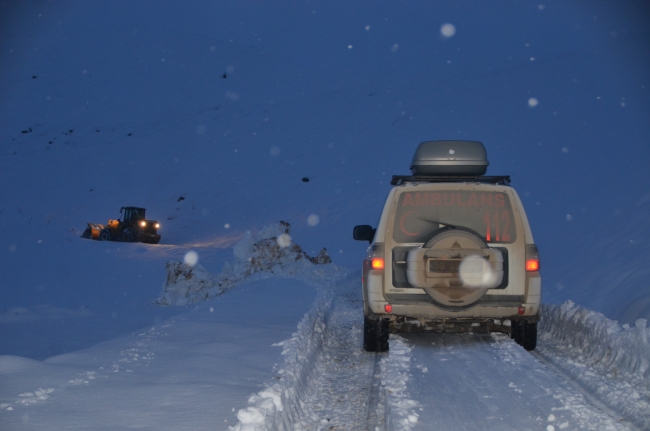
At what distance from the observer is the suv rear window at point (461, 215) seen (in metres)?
5.91

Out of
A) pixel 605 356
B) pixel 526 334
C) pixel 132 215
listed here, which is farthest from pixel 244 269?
pixel 132 215

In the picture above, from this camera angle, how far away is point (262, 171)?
4244 centimetres

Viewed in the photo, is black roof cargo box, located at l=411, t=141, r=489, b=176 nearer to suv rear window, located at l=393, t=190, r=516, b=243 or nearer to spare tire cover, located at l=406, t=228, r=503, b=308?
suv rear window, located at l=393, t=190, r=516, b=243

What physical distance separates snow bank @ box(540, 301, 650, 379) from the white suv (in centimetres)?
79

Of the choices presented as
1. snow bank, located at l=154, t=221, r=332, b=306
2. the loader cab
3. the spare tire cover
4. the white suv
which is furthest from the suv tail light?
the loader cab

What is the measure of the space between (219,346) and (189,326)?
152 centimetres

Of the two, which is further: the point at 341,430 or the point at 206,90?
the point at 206,90

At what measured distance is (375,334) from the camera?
6.36m

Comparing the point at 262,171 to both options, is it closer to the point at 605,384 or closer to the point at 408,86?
the point at 408,86

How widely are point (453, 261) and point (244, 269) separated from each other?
13010mm

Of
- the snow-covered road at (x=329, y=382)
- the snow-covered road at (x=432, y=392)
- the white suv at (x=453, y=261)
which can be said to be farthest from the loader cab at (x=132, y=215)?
the white suv at (x=453, y=261)

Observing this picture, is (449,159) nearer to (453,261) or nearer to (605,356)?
(453,261)

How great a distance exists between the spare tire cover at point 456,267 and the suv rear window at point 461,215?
0.92ft

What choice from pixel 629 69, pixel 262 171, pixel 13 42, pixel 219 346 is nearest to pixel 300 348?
pixel 219 346
